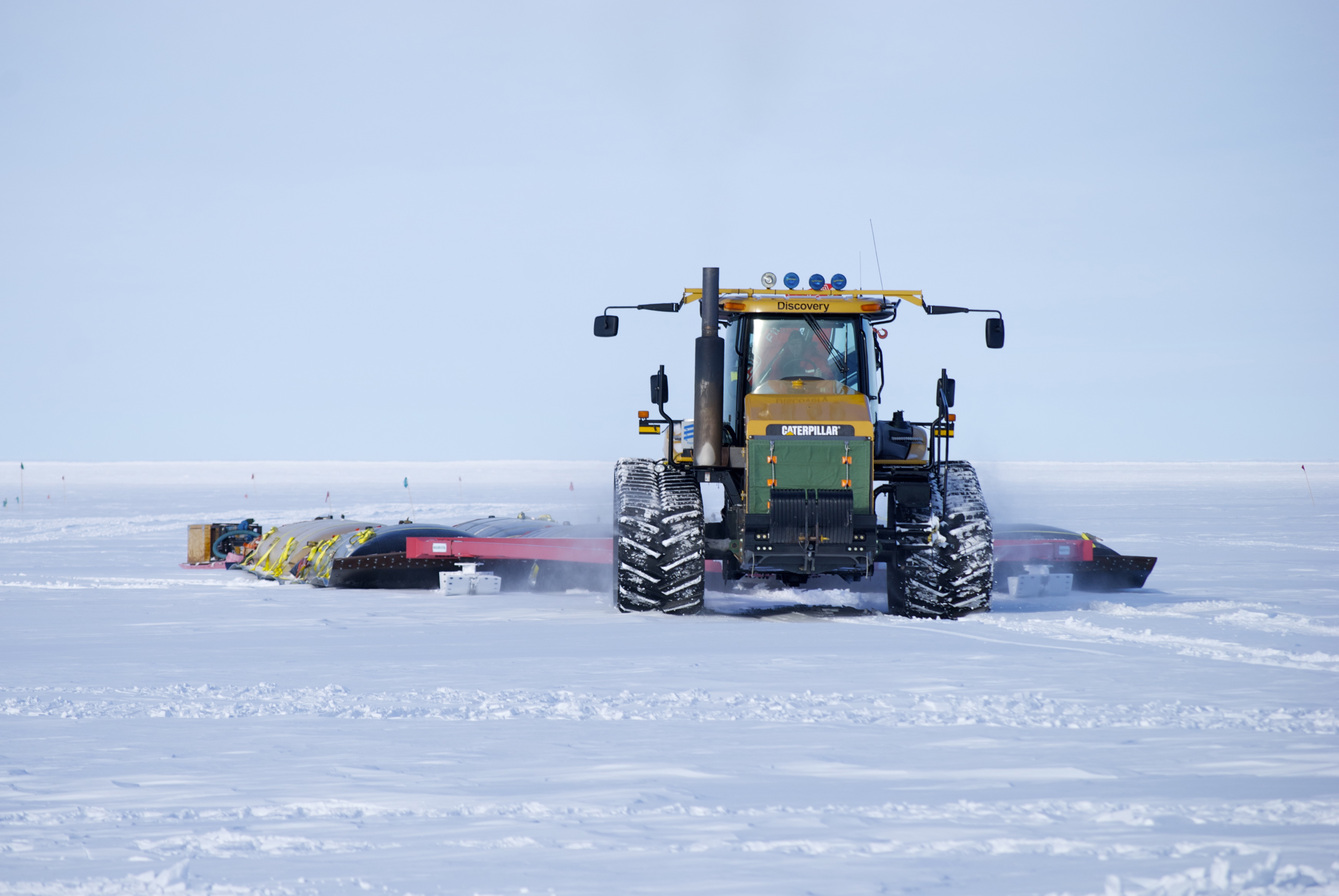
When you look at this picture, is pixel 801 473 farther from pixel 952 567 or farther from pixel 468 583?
pixel 468 583

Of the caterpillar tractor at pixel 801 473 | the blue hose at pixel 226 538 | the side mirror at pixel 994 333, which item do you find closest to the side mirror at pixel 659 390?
the caterpillar tractor at pixel 801 473

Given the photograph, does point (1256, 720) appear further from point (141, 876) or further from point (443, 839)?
point (141, 876)

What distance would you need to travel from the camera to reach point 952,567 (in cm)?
1133

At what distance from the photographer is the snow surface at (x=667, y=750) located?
166 inches

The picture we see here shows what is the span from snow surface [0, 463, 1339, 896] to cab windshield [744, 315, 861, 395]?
6.91ft

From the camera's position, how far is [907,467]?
462 inches

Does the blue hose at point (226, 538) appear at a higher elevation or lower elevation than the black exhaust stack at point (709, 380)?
lower

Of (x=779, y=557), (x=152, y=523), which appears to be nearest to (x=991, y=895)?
(x=779, y=557)

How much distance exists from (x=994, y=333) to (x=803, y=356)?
172 cm

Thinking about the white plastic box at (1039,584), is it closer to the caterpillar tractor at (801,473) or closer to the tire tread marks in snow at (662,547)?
the caterpillar tractor at (801,473)

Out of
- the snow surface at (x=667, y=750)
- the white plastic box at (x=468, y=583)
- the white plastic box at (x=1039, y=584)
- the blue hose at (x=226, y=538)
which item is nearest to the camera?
the snow surface at (x=667, y=750)

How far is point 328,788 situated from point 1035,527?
11382 mm

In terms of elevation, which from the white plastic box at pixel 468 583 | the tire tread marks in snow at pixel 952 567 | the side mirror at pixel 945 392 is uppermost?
the side mirror at pixel 945 392

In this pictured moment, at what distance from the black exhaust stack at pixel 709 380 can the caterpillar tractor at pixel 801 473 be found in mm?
11
